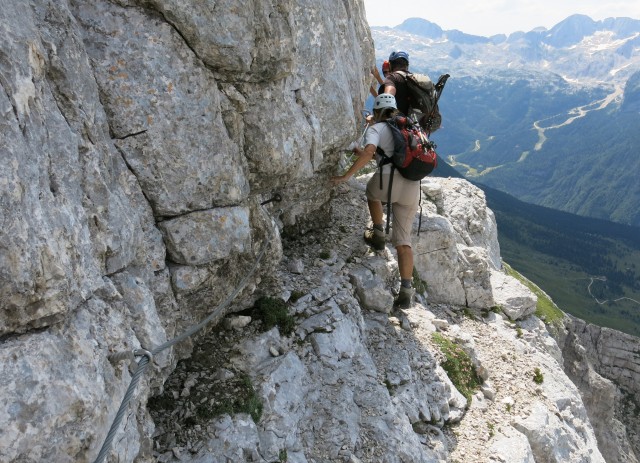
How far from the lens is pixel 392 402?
12422 millimetres

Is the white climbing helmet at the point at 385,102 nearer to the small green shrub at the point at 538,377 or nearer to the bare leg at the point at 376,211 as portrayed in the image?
the bare leg at the point at 376,211

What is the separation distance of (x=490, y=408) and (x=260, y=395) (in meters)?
8.55

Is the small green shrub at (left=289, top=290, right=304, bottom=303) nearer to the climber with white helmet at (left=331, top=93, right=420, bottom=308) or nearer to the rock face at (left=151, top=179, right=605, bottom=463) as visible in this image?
the rock face at (left=151, top=179, right=605, bottom=463)

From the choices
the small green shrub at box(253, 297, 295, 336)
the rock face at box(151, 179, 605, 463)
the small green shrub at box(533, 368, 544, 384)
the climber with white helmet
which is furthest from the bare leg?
the small green shrub at box(533, 368, 544, 384)

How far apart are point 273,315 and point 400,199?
19.8 ft

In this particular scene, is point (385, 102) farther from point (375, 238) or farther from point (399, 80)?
point (375, 238)

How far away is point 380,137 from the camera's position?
14477 millimetres

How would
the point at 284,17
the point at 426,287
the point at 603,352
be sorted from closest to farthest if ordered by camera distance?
the point at 284,17 < the point at 426,287 < the point at 603,352

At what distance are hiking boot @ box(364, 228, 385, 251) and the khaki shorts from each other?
1.02 meters

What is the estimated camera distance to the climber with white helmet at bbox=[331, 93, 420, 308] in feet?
47.4

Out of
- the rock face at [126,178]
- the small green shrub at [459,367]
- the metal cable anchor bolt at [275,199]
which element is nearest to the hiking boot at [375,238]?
the small green shrub at [459,367]

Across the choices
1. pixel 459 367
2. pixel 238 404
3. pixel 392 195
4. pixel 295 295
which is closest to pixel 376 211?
pixel 392 195

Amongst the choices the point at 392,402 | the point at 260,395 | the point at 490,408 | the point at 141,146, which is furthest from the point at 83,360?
the point at 490,408

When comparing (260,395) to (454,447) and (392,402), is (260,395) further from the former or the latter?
(454,447)
